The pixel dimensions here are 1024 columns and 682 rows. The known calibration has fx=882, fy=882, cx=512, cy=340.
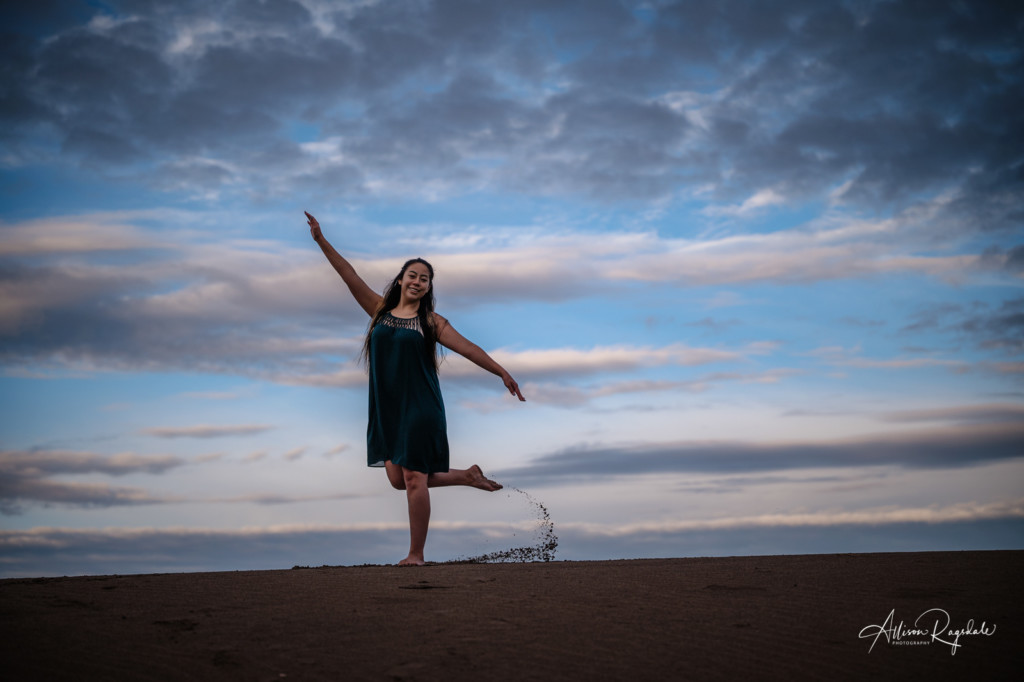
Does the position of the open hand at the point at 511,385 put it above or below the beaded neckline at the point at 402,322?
below

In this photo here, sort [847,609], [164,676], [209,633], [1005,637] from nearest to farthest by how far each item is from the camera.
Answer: [164,676] < [209,633] < [1005,637] < [847,609]

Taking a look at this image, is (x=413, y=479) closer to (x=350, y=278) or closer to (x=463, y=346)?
(x=463, y=346)

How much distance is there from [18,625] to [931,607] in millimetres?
6171

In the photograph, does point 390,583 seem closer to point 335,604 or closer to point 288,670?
point 335,604

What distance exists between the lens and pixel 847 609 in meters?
6.26

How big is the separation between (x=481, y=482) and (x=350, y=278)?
8.81ft

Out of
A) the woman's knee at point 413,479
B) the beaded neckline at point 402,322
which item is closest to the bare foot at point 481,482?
the woman's knee at point 413,479

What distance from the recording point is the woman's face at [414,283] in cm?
921

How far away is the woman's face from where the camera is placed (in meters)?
9.21

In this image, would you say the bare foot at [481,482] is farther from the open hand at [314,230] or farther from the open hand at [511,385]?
the open hand at [314,230]

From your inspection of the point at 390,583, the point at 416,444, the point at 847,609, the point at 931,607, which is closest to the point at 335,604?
the point at 390,583

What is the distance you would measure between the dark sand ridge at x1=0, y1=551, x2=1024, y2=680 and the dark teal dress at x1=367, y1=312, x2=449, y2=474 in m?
1.48

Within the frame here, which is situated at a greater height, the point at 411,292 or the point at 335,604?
the point at 411,292

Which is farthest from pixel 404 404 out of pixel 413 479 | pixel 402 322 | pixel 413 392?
pixel 402 322
